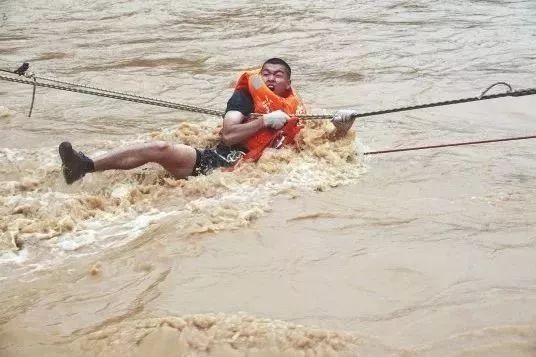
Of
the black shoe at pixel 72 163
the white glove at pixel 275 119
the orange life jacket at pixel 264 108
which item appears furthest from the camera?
the orange life jacket at pixel 264 108

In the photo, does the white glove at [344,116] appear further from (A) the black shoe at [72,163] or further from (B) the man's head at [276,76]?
(A) the black shoe at [72,163]

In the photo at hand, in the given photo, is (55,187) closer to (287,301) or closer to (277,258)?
(277,258)

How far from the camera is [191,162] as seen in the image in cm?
523

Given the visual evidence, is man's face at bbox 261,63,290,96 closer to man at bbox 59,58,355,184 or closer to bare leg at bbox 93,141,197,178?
man at bbox 59,58,355,184

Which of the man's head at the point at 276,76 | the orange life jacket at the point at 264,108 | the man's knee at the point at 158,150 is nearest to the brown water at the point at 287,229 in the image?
the orange life jacket at the point at 264,108

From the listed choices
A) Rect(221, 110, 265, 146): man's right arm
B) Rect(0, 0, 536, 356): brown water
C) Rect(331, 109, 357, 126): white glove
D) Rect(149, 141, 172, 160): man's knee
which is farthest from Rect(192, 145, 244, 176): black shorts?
Rect(331, 109, 357, 126): white glove

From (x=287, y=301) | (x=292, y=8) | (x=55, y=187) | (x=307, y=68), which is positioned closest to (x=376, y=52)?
(x=307, y=68)

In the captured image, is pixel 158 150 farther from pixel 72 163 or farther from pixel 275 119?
pixel 275 119

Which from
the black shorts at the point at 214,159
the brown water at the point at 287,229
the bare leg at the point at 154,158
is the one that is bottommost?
the brown water at the point at 287,229

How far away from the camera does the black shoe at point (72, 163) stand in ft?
15.2

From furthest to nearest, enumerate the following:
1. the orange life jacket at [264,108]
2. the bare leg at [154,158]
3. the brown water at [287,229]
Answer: the orange life jacket at [264,108]
the bare leg at [154,158]
the brown water at [287,229]

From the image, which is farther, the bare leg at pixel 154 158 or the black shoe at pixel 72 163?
the bare leg at pixel 154 158

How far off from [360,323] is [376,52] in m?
7.67

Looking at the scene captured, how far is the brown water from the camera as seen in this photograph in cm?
294
